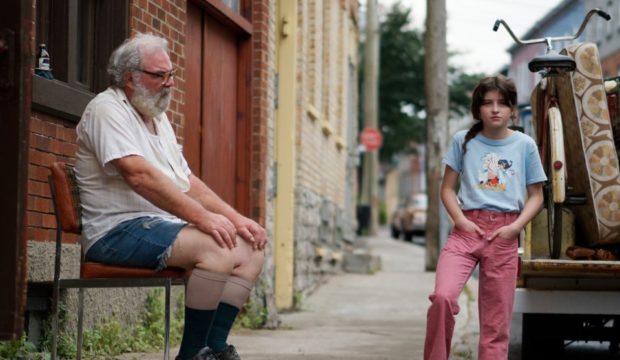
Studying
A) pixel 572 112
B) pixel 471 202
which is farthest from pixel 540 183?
pixel 572 112

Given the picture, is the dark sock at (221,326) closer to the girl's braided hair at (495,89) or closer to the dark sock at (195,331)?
the dark sock at (195,331)

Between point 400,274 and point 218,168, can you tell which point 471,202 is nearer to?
point 218,168

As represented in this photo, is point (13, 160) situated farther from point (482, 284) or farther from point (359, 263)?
point (359, 263)

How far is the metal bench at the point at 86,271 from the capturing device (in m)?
5.23

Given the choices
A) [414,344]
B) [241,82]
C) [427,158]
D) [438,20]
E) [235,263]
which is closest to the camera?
[235,263]

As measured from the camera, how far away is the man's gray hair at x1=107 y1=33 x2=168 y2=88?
5395mm

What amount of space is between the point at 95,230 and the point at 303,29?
28.1ft

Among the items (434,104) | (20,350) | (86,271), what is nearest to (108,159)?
(86,271)

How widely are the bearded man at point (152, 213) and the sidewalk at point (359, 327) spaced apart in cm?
170

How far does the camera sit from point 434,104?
745 inches

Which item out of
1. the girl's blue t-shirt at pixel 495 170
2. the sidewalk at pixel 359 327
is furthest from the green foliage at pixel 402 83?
the girl's blue t-shirt at pixel 495 170

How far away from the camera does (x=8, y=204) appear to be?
377 centimetres

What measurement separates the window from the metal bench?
2.50 feet

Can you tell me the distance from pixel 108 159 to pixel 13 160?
1353 mm
